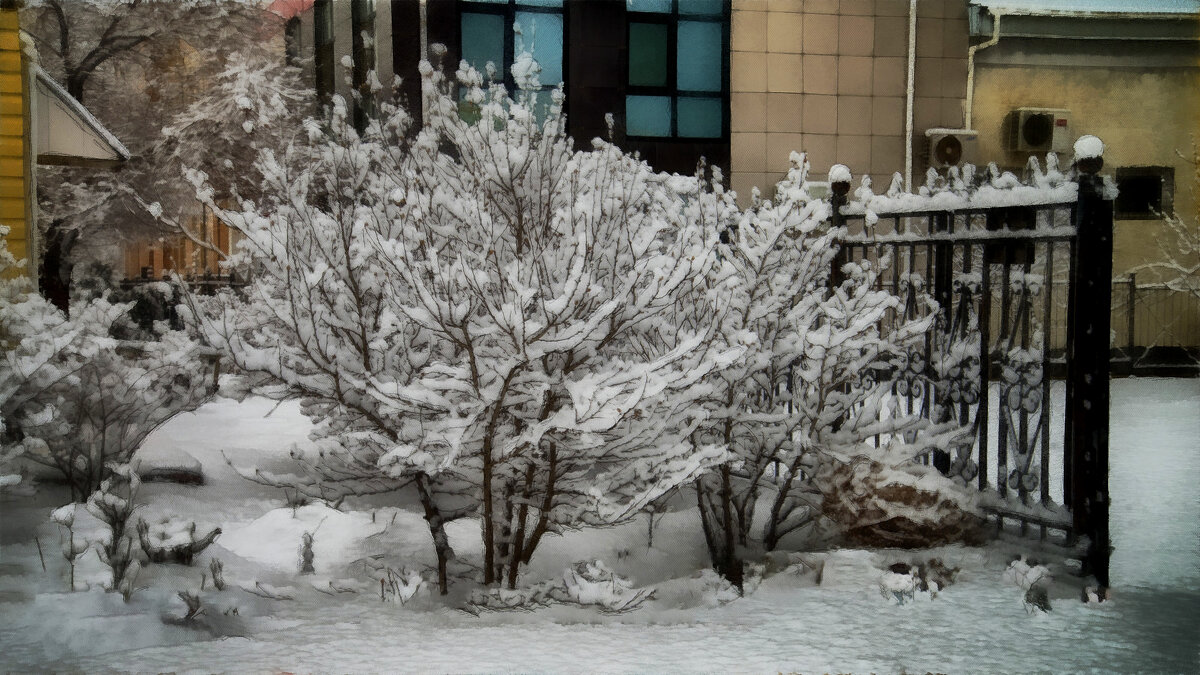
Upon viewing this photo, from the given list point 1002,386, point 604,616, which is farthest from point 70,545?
point 1002,386

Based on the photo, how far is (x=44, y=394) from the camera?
6.45 metres

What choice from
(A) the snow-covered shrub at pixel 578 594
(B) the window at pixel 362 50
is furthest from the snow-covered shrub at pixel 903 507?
(B) the window at pixel 362 50

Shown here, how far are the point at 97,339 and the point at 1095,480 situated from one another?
5907 mm

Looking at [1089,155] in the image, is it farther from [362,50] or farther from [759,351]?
[362,50]

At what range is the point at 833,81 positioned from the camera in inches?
528

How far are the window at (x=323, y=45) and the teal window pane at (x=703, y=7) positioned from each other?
535 cm

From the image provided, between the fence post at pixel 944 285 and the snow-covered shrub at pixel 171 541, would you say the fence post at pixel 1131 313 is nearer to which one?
the fence post at pixel 944 285

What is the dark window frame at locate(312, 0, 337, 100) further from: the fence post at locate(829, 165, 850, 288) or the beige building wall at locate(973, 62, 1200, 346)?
the fence post at locate(829, 165, 850, 288)

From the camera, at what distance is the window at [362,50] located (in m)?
12.4

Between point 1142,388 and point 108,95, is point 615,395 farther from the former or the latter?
point 108,95

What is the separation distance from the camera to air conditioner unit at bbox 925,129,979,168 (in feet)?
44.5

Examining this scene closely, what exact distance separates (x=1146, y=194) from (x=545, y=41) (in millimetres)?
8773

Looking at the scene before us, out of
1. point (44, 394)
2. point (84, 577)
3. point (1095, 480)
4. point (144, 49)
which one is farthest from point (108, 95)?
point (1095, 480)

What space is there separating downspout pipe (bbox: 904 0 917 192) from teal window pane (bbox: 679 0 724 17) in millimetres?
2668
